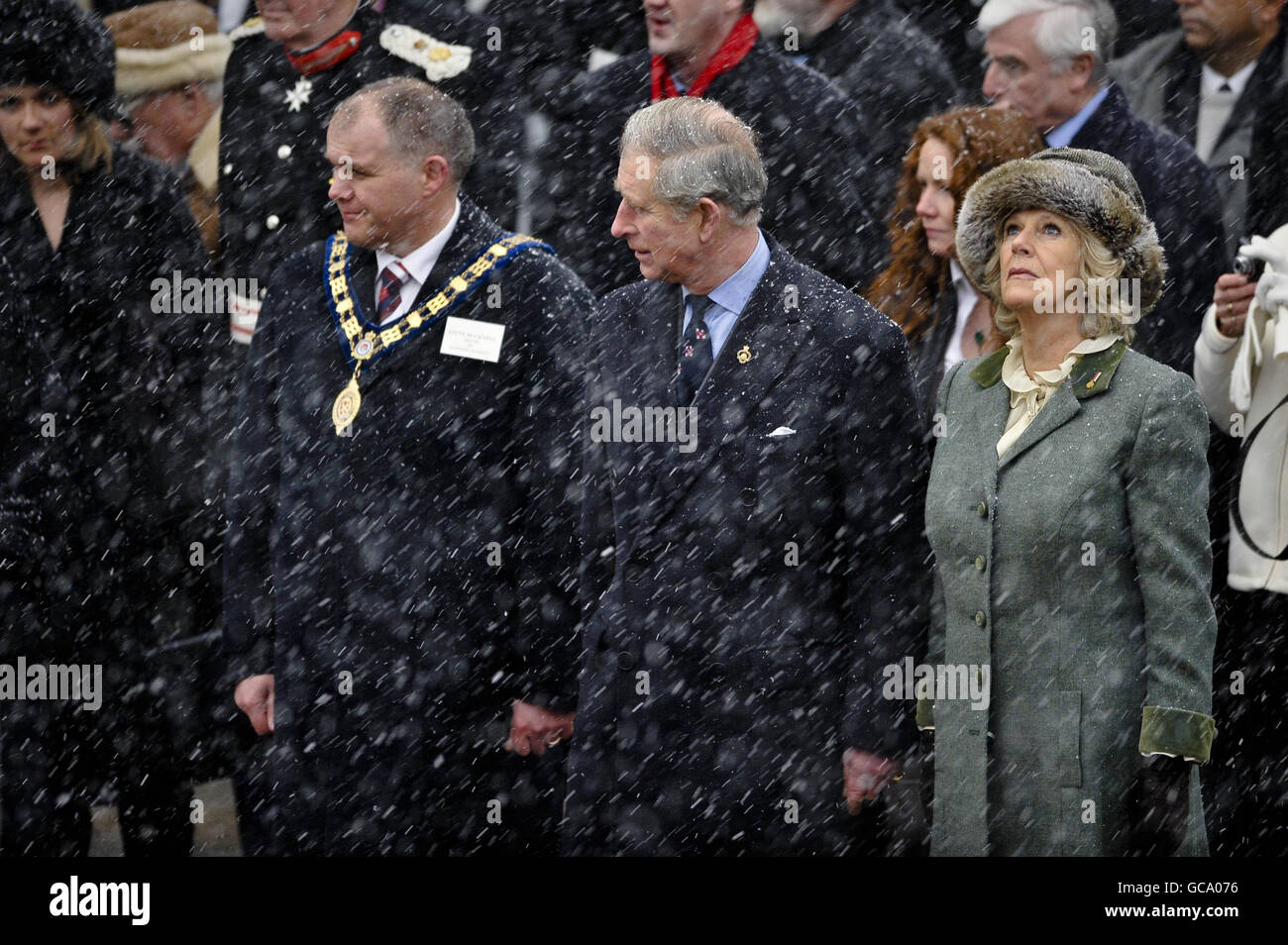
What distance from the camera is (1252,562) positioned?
5688 mm

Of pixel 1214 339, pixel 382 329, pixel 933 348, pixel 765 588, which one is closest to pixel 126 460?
pixel 382 329

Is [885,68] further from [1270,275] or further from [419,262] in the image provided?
[419,262]

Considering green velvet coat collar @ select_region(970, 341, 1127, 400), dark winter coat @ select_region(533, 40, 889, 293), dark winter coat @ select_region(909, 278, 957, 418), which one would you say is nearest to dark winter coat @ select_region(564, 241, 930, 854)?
green velvet coat collar @ select_region(970, 341, 1127, 400)

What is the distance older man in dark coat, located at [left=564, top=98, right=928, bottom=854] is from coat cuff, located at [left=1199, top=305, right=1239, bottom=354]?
45.2 inches

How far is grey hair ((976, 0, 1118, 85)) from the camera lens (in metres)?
6.02

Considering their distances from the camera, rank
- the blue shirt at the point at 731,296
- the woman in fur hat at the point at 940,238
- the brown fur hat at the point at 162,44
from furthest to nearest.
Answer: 1. the brown fur hat at the point at 162,44
2. the woman in fur hat at the point at 940,238
3. the blue shirt at the point at 731,296

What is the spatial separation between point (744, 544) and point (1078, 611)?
0.85 meters

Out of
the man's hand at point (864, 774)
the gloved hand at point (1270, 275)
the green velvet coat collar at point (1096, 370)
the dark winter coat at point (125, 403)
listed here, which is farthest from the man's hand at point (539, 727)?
the gloved hand at point (1270, 275)

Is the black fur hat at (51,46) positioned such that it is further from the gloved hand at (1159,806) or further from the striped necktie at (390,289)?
the gloved hand at (1159,806)

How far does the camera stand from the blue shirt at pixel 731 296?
516 centimetres

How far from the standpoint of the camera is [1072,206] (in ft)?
15.5

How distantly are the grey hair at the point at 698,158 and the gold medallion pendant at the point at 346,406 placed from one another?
1062 mm

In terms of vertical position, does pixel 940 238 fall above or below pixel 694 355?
above
